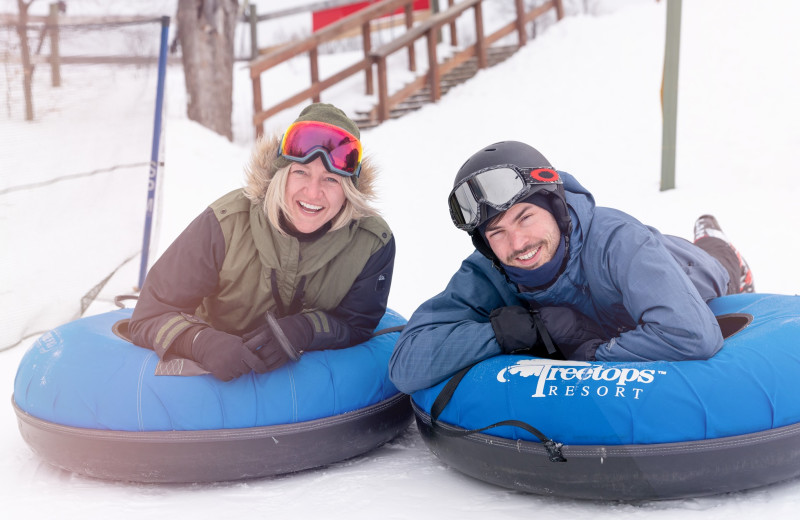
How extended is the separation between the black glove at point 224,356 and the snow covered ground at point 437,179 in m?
0.39

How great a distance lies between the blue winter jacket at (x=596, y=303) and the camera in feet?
7.43

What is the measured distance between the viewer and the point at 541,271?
2.56m

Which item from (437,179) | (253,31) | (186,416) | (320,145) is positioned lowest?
(437,179)

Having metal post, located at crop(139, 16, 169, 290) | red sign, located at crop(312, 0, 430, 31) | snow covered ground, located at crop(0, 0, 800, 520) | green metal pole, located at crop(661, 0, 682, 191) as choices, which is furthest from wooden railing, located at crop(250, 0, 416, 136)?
green metal pole, located at crop(661, 0, 682, 191)

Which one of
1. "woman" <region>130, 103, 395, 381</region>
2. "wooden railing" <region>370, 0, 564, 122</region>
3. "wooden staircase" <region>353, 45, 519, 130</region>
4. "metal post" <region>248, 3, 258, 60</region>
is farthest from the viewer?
"metal post" <region>248, 3, 258, 60</region>

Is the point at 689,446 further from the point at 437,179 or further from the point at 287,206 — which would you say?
the point at 437,179

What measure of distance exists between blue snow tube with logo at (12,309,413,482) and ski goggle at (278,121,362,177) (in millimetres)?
699

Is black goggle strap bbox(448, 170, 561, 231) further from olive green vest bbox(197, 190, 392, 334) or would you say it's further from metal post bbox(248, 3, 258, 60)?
metal post bbox(248, 3, 258, 60)

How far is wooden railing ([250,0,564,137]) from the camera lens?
898 cm

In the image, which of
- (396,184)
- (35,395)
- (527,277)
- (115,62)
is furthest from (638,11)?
(35,395)

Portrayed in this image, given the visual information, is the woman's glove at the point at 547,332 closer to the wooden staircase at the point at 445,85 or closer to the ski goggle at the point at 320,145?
the ski goggle at the point at 320,145

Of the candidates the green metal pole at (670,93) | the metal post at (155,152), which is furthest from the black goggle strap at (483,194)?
the green metal pole at (670,93)

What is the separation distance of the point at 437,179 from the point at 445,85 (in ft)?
10.2

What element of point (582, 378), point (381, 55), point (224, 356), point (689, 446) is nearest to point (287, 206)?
point (224, 356)
